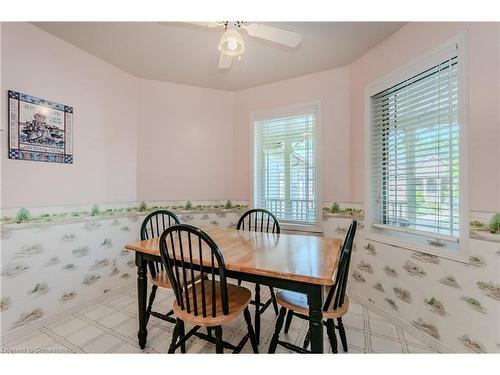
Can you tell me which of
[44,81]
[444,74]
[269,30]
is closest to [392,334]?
[444,74]

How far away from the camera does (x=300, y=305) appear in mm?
1378

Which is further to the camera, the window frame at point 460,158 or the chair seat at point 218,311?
the window frame at point 460,158

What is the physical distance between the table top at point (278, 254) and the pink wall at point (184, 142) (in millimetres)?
1179

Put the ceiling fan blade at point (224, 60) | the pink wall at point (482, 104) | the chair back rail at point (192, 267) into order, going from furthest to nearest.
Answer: the ceiling fan blade at point (224, 60)
the pink wall at point (482, 104)
the chair back rail at point (192, 267)

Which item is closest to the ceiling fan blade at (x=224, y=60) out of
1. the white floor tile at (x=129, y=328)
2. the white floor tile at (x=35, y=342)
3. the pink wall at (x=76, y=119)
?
the pink wall at (x=76, y=119)

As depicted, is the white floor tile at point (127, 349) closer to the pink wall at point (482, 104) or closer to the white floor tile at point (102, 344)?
the white floor tile at point (102, 344)

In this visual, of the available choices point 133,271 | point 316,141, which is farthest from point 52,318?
point 316,141

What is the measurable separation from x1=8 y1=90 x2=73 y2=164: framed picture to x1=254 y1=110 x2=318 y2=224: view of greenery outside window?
1948mm

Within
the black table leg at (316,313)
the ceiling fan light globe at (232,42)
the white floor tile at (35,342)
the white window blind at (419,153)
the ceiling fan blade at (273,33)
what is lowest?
the white floor tile at (35,342)

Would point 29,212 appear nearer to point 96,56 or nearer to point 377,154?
point 96,56

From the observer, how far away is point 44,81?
1.92 metres

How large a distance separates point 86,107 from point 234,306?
224 cm

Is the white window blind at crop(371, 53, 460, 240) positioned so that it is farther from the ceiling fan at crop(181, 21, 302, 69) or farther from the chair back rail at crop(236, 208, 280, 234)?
the ceiling fan at crop(181, 21, 302, 69)

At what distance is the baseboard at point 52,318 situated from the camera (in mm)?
1700
